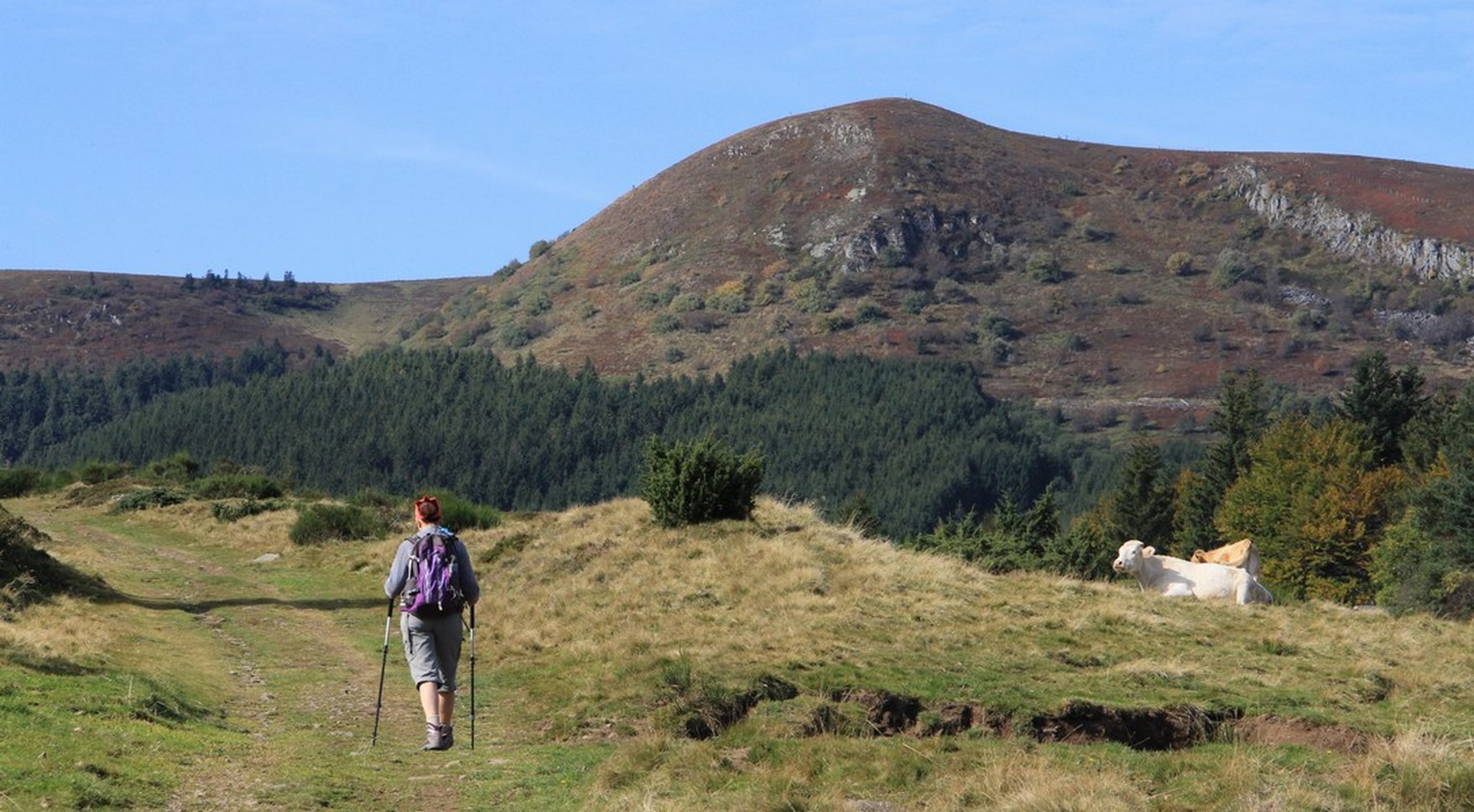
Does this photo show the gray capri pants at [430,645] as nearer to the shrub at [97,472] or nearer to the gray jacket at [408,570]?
the gray jacket at [408,570]

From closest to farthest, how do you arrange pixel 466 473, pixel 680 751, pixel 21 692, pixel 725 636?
1. pixel 680 751
2. pixel 21 692
3. pixel 725 636
4. pixel 466 473

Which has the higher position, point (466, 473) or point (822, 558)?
point (822, 558)

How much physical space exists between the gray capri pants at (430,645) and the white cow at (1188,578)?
15.1 m

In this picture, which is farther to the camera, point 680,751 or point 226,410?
point 226,410

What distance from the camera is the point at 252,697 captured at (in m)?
17.5

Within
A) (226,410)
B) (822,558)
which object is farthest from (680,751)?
(226,410)

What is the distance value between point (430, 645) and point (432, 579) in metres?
0.58

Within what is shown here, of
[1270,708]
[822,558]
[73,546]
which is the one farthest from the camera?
[73,546]

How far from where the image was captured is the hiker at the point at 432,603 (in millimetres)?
13000

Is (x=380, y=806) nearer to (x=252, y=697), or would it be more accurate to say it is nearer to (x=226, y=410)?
(x=252, y=697)

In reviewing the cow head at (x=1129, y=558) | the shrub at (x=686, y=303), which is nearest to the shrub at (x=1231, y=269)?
the shrub at (x=686, y=303)

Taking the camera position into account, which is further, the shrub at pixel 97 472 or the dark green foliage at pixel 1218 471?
the dark green foliage at pixel 1218 471

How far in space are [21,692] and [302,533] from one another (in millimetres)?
20898

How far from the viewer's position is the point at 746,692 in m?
15.5
